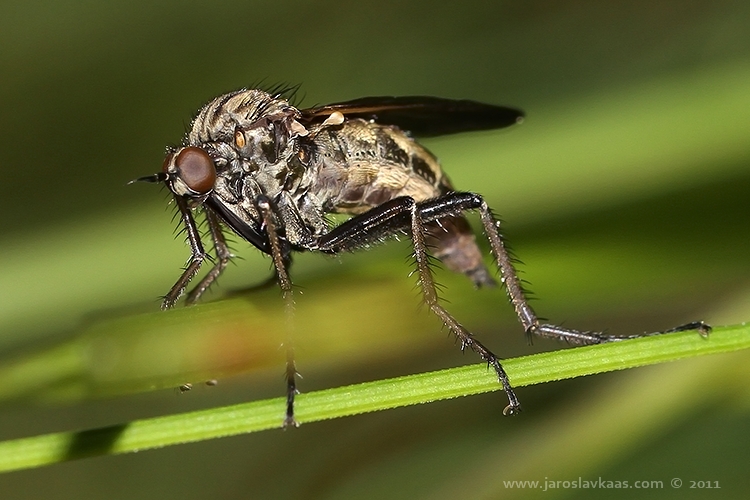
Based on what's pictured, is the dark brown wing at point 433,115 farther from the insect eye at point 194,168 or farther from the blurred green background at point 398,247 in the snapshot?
the insect eye at point 194,168

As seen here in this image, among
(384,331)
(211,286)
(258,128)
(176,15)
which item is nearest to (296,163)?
(258,128)

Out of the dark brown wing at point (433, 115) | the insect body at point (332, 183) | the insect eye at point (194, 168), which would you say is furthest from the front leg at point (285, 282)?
the dark brown wing at point (433, 115)

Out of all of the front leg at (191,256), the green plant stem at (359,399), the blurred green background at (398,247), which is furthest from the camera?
the front leg at (191,256)

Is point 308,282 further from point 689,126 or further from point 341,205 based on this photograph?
point 689,126

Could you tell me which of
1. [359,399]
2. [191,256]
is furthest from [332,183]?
[359,399]

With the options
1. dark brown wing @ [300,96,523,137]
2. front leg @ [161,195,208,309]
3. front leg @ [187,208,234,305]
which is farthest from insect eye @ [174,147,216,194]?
dark brown wing @ [300,96,523,137]

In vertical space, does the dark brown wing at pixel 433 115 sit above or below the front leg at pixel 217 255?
above

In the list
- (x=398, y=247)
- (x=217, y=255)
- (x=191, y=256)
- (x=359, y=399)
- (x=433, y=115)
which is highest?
(x=433, y=115)

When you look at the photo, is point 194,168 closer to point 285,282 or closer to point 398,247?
point 285,282
